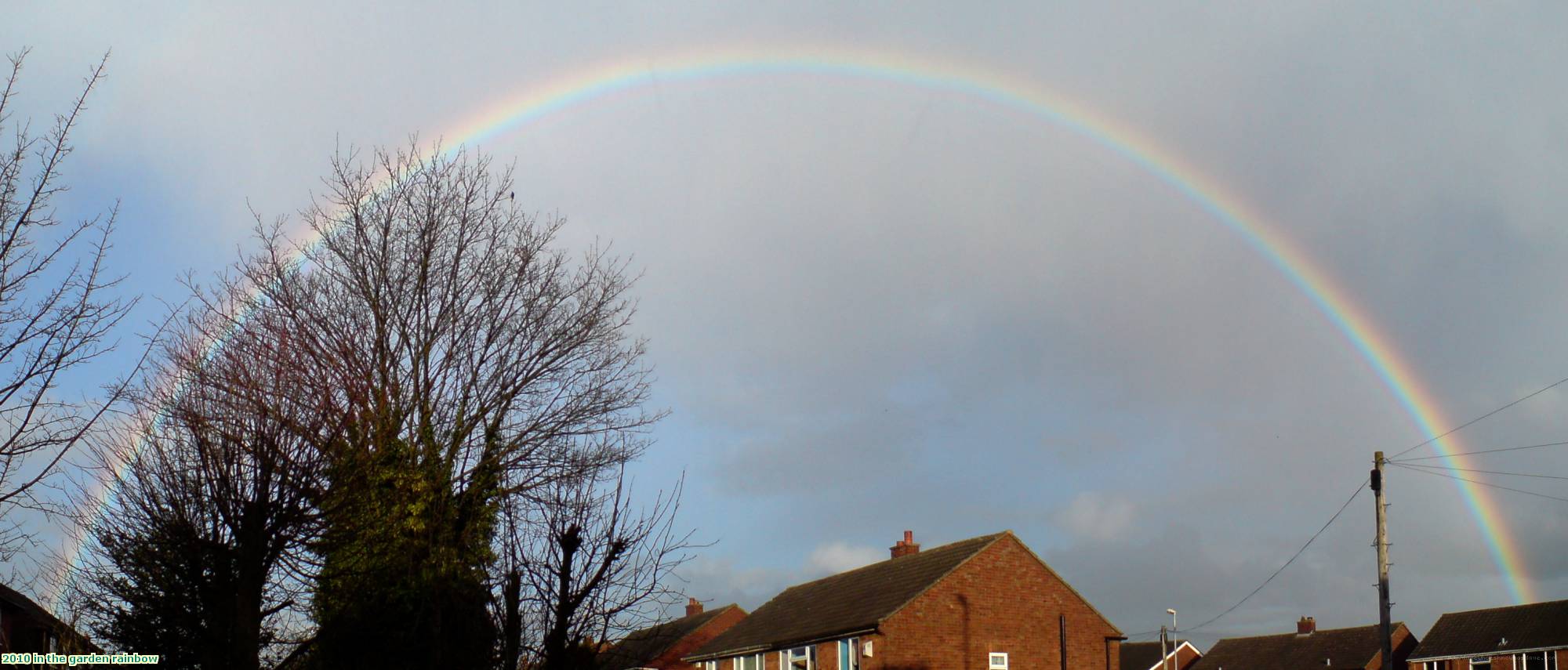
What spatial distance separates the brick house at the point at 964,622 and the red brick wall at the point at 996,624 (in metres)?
0.02

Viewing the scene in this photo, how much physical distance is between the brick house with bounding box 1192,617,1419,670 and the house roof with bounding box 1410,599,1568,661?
2.57 metres

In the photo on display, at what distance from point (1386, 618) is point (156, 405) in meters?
20.7

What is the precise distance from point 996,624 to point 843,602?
226 inches

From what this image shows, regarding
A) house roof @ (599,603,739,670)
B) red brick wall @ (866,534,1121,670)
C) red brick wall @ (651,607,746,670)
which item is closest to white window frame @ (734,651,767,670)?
red brick wall @ (866,534,1121,670)

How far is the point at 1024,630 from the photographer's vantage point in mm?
34969

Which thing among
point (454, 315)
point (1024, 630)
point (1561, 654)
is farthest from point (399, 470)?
point (1561, 654)

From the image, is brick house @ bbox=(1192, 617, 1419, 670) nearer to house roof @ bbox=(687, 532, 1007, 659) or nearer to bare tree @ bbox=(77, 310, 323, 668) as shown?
house roof @ bbox=(687, 532, 1007, 659)

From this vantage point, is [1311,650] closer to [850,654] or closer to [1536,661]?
[1536,661]

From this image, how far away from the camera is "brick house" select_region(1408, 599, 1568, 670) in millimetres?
50844

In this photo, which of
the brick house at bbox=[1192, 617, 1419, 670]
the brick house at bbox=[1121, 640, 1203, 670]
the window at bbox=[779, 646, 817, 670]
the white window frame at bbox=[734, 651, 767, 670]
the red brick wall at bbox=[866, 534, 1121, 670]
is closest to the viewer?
the red brick wall at bbox=[866, 534, 1121, 670]

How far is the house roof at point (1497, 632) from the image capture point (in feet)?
168

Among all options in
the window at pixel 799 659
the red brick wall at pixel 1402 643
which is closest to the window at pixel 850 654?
the window at pixel 799 659

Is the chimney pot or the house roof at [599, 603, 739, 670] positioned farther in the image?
the chimney pot

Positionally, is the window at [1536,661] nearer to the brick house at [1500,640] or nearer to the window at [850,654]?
the brick house at [1500,640]
